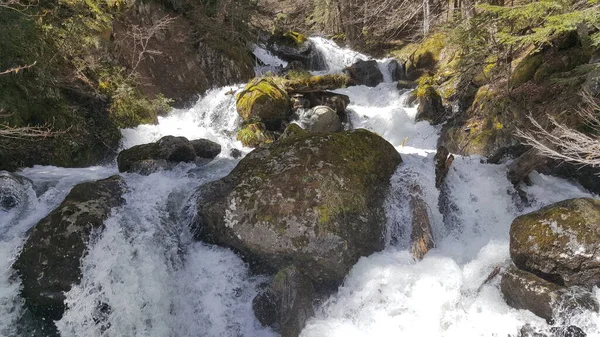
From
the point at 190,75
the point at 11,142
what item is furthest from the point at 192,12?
the point at 11,142

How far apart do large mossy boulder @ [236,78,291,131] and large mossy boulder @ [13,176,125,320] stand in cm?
709

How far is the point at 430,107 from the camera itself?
42.6 feet

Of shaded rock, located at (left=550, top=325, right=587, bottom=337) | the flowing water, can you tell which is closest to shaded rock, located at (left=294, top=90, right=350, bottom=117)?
the flowing water

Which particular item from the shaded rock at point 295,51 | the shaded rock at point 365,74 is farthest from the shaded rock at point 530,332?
the shaded rock at point 295,51

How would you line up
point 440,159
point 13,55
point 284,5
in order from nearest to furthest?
point 13,55
point 440,159
point 284,5

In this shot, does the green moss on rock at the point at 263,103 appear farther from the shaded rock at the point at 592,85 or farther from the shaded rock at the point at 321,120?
the shaded rock at the point at 592,85

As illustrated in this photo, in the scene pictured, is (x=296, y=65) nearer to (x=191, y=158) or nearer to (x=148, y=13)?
(x=148, y=13)

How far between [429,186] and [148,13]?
12742mm

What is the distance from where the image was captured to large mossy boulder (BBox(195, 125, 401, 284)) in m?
5.87

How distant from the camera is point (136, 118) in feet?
35.0

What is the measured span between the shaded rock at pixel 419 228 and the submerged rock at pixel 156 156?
513cm

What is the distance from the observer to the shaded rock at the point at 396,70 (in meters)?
18.9

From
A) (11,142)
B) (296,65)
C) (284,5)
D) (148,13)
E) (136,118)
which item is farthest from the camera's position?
(284,5)

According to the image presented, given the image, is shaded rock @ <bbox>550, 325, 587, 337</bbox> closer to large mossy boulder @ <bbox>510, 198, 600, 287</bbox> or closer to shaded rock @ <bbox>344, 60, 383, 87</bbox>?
large mossy boulder @ <bbox>510, 198, 600, 287</bbox>
